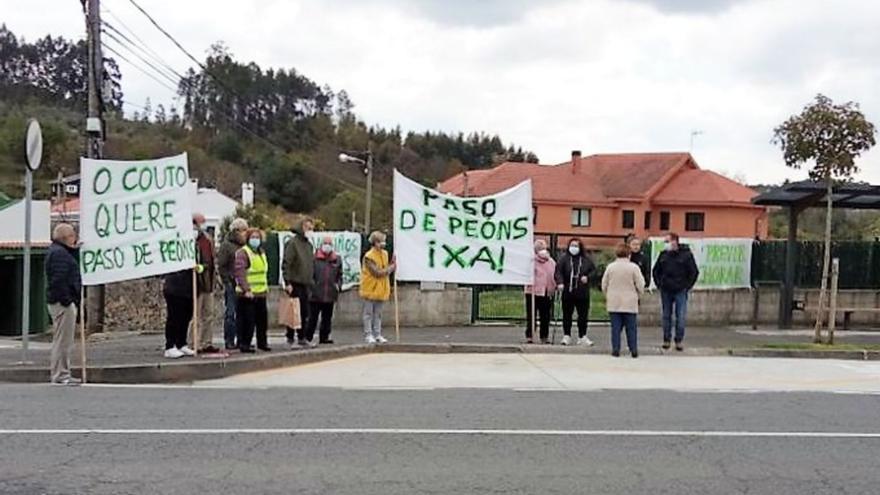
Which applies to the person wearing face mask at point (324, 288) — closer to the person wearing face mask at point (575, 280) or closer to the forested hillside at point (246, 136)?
the person wearing face mask at point (575, 280)

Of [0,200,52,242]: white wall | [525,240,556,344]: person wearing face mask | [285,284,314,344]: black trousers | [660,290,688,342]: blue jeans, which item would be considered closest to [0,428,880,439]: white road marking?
[285,284,314,344]: black trousers

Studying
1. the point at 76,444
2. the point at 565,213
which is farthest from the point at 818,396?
the point at 565,213

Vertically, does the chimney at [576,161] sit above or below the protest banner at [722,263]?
above

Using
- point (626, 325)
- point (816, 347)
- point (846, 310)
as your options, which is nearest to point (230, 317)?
point (626, 325)

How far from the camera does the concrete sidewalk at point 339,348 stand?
11781 mm

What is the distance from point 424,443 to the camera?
308 inches

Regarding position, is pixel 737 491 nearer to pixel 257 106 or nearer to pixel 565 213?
pixel 565 213

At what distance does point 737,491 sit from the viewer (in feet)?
21.4

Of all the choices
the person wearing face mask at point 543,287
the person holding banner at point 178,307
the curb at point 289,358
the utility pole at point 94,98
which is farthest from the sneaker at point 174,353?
the person wearing face mask at point 543,287

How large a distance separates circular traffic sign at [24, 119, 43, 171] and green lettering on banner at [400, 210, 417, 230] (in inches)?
213

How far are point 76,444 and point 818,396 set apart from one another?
314 inches

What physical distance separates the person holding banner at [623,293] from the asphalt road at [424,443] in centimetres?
333

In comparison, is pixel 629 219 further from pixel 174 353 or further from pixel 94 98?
pixel 174 353

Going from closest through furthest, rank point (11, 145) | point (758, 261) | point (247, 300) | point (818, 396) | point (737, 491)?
1. point (737, 491)
2. point (818, 396)
3. point (247, 300)
4. point (758, 261)
5. point (11, 145)
